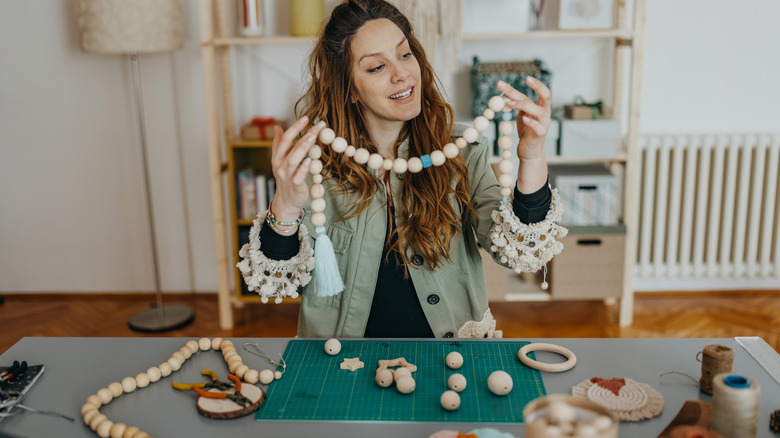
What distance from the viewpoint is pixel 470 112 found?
11.1 ft

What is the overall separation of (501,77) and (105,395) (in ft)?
7.57

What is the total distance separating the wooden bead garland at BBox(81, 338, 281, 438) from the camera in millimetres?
1142

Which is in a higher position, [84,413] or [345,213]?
[345,213]

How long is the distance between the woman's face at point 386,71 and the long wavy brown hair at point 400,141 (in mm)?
32

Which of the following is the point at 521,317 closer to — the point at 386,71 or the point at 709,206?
the point at 709,206

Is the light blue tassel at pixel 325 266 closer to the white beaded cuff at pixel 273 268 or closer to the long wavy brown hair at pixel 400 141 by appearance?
the white beaded cuff at pixel 273 268

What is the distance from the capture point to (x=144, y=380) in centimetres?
131

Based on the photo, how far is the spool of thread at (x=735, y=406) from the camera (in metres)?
1.00

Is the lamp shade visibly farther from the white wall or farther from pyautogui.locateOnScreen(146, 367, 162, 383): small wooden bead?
pyautogui.locateOnScreen(146, 367, 162, 383): small wooden bead

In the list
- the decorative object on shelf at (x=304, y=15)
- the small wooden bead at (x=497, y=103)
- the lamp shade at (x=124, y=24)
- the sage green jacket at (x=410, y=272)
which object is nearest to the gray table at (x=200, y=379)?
the sage green jacket at (x=410, y=272)

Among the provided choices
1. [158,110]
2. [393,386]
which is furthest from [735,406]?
[158,110]

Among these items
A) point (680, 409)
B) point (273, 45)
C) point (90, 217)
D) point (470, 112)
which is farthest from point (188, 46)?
point (680, 409)

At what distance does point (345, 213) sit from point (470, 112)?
5.98ft

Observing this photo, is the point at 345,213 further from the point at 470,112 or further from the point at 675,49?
→ the point at 675,49
